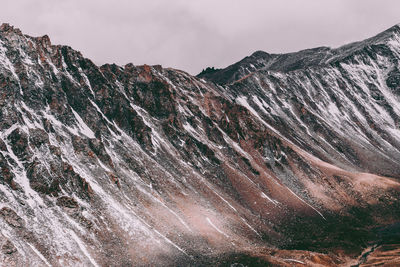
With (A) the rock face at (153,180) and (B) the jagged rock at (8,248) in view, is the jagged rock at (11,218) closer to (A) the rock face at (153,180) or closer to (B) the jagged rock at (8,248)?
(A) the rock face at (153,180)

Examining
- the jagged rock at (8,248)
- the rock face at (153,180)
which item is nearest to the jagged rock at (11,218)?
the rock face at (153,180)

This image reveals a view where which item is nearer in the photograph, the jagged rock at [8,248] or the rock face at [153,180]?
the jagged rock at [8,248]

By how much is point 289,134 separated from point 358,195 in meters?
52.3

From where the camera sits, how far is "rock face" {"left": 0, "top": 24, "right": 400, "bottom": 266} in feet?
247

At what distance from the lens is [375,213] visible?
403ft

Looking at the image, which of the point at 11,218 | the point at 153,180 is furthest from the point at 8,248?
the point at 153,180

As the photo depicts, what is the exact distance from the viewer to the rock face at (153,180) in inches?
2960

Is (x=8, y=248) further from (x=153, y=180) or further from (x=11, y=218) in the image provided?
(x=153, y=180)

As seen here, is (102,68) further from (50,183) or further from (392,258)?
(392,258)

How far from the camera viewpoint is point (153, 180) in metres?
102

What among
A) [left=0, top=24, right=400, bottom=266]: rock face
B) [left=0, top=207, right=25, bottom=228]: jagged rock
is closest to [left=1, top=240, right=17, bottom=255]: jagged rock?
[left=0, top=24, right=400, bottom=266]: rock face

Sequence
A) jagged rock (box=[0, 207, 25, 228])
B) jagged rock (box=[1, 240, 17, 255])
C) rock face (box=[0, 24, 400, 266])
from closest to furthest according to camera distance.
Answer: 1. jagged rock (box=[1, 240, 17, 255])
2. jagged rock (box=[0, 207, 25, 228])
3. rock face (box=[0, 24, 400, 266])

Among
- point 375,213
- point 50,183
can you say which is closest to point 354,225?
point 375,213

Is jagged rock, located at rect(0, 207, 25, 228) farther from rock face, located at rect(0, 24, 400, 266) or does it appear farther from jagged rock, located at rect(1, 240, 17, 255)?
jagged rock, located at rect(1, 240, 17, 255)
